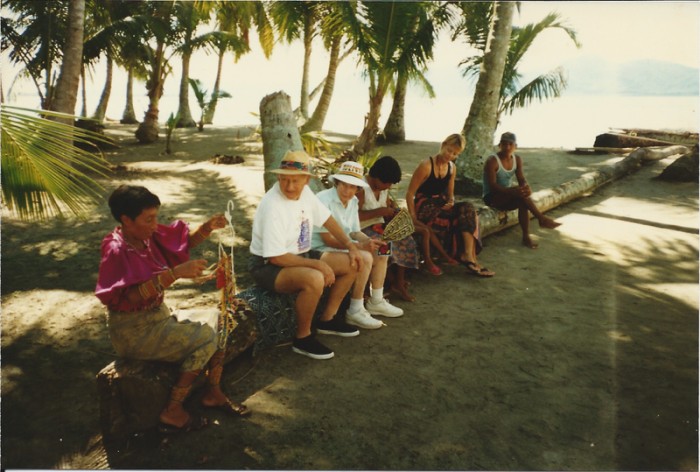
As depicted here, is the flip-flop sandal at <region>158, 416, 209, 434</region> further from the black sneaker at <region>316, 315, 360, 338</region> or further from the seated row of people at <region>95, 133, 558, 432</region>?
the black sneaker at <region>316, 315, 360, 338</region>

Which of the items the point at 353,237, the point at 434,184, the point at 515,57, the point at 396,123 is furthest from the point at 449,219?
the point at 396,123

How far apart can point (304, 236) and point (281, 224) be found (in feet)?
1.05

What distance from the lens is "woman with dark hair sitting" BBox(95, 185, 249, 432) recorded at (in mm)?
2430

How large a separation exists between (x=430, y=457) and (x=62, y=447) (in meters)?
1.99

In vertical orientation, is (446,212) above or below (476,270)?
above

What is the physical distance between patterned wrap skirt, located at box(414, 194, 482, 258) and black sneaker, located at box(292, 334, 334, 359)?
2.25 m

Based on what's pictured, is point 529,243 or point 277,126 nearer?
point 277,126

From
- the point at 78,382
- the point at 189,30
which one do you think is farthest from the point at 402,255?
the point at 189,30

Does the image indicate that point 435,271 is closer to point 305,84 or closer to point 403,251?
point 403,251

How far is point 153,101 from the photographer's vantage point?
14953mm

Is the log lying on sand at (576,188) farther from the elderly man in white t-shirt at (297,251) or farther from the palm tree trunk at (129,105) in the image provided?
the palm tree trunk at (129,105)

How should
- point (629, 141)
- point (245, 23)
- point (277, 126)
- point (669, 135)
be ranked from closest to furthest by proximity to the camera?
point (277, 126), point (629, 141), point (669, 135), point (245, 23)

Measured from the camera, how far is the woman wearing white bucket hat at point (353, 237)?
13.1ft

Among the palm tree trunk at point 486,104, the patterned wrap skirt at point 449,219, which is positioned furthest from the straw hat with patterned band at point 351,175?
the palm tree trunk at point 486,104
